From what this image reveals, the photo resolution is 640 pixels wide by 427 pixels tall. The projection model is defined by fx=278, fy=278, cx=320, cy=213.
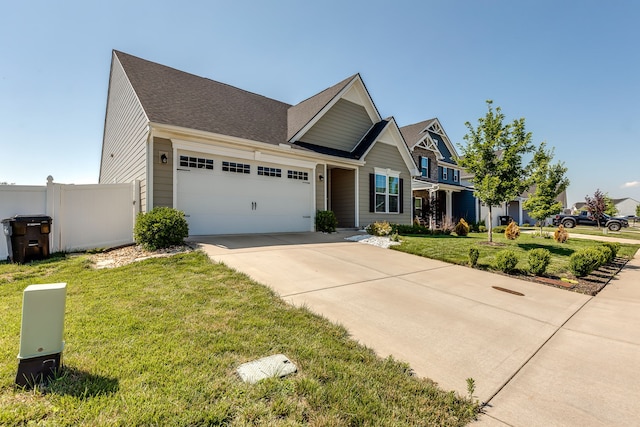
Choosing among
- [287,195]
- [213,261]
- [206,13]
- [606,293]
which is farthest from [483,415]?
[206,13]

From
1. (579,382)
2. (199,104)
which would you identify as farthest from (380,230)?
(579,382)

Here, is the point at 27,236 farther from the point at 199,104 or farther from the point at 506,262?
the point at 506,262

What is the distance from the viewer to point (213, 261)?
5.83m

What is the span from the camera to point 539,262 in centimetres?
630

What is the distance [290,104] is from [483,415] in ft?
51.2

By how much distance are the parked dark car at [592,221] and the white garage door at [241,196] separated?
26.8 metres

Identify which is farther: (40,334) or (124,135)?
(124,135)

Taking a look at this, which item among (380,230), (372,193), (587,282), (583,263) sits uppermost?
(372,193)

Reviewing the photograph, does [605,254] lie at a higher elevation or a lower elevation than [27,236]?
lower

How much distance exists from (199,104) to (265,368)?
10367mm

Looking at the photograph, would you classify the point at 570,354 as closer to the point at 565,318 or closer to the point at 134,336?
the point at 565,318

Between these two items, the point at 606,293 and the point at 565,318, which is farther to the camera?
the point at 606,293

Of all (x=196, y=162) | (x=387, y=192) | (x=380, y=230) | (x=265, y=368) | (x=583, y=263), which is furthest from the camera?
(x=387, y=192)

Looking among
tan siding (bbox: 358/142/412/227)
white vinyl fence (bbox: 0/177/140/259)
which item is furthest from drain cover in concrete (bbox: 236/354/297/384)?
tan siding (bbox: 358/142/412/227)
